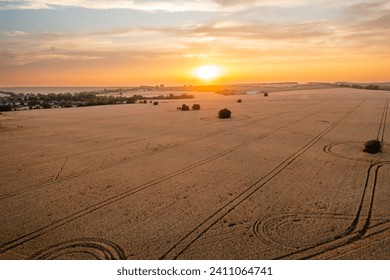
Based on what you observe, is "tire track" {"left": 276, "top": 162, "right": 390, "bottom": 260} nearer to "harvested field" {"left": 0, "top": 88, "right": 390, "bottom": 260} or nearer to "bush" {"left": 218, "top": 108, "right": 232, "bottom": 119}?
"harvested field" {"left": 0, "top": 88, "right": 390, "bottom": 260}

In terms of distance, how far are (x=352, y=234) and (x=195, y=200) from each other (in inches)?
153

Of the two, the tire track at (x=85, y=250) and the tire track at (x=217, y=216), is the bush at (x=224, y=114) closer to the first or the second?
the tire track at (x=217, y=216)

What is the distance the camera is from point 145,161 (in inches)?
517

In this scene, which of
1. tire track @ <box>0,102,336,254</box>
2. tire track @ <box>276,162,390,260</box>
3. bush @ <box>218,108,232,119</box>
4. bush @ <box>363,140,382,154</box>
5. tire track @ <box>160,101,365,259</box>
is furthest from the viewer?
bush @ <box>218,108,232,119</box>

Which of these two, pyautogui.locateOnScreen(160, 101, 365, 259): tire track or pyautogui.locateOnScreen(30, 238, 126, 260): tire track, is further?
pyautogui.locateOnScreen(160, 101, 365, 259): tire track

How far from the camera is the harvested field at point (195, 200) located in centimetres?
649

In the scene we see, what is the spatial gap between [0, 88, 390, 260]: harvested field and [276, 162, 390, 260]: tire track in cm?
3

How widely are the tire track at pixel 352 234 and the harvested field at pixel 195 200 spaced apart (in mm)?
27

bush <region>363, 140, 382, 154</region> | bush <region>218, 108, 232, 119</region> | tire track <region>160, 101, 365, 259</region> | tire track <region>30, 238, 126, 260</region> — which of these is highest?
bush <region>218, 108, 232, 119</region>

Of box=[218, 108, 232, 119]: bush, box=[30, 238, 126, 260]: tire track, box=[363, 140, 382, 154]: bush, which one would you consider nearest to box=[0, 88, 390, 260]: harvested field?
box=[30, 238, 126, 260]: tire track

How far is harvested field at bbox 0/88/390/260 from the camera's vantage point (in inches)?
256

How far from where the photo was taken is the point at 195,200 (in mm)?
8852

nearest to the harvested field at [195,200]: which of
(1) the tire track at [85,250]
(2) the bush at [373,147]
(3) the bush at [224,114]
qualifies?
(1) the tire track at [85,250]

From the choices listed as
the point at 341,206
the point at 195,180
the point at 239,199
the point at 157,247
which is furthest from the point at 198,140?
the point at 157,247
